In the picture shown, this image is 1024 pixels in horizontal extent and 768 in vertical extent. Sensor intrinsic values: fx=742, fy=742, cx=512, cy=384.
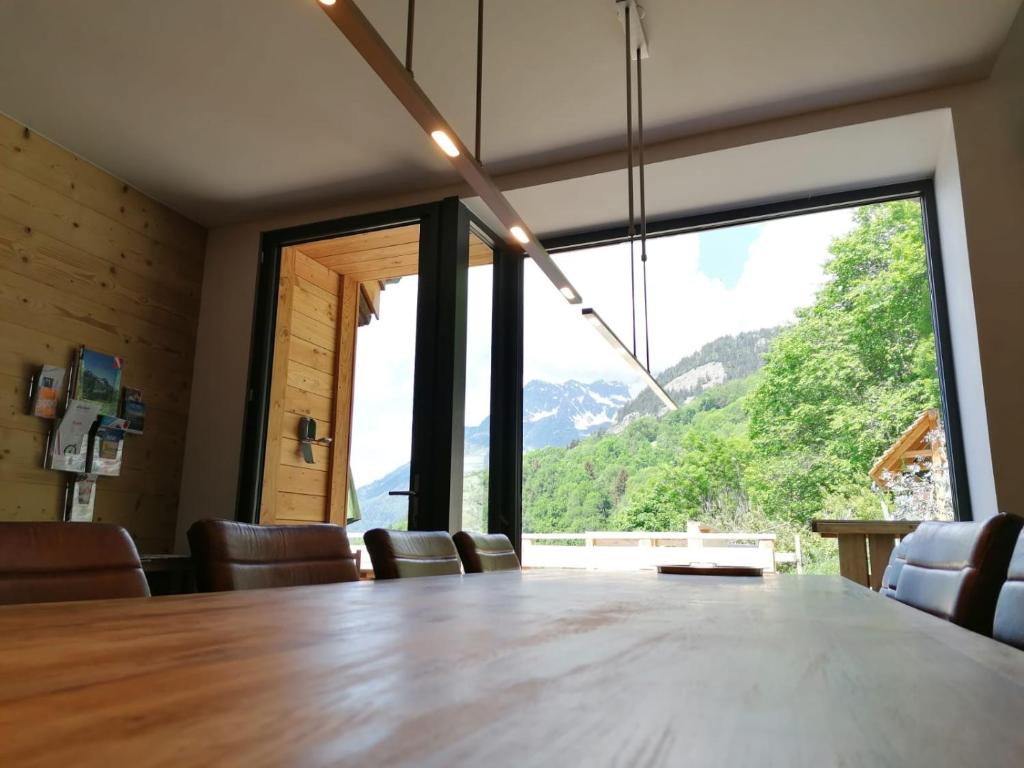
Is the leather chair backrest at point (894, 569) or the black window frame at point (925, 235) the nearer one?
the leather chair backrest at point (894, 569)

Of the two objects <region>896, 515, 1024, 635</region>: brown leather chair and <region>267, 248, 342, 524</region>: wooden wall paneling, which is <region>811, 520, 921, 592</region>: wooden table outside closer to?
<region>896, 515, 1024, 635</region>: brown leather chair

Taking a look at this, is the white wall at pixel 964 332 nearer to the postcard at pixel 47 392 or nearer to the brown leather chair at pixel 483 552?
the brown leather chair at pixel 483 552

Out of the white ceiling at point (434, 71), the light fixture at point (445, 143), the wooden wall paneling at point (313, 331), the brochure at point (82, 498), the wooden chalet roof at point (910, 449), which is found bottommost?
A: the brochure at point (82, 498)

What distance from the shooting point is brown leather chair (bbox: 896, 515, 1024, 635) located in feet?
3.66

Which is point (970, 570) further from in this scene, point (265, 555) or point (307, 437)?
point (307, 437)

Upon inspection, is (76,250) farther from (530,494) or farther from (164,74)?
(530,494)

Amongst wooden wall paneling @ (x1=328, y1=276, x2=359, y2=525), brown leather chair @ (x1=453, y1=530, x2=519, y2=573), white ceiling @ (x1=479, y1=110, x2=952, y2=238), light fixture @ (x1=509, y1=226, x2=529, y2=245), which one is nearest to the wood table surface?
light fixture @ (x1=509, y1=226, x2=529, y2=245)

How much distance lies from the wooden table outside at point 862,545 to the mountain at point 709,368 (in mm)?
957

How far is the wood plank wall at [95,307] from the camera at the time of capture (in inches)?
125

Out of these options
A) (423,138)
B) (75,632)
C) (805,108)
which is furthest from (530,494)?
(75,632)

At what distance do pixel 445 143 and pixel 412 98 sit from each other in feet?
0.52

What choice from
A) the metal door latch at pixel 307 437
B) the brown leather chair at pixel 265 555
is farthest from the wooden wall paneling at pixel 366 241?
the brown leather chair at pixel 265 555

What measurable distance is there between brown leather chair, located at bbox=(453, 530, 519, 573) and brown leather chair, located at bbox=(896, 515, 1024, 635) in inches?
49.6

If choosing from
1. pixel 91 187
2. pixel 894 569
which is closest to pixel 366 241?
pixel 91 187
